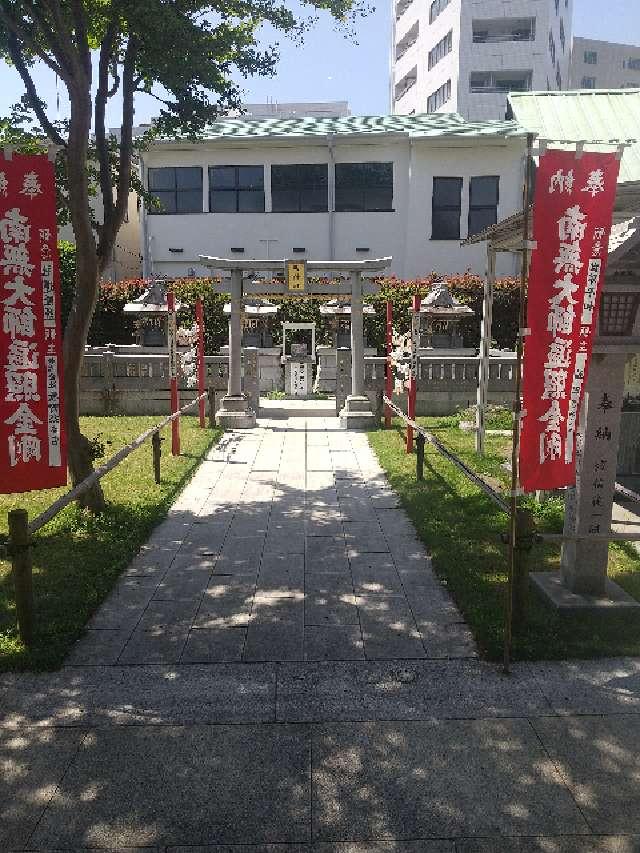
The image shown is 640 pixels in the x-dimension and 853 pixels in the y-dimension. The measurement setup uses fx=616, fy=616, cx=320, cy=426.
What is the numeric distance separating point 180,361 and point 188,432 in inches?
131

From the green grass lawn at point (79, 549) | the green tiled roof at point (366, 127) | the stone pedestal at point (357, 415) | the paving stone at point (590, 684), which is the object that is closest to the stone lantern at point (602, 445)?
the paving stone at point (590, 684)

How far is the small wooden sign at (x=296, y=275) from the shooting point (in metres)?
13.8

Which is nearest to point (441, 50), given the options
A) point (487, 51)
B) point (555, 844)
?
point (487, 51)

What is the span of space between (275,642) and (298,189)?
23.0 m

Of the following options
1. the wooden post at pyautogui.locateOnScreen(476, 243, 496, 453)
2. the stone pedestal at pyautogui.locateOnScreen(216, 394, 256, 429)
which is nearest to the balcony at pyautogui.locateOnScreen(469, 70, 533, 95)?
the stone pedestal at pyautogui.locateOnScreen(216, 394, 256, 429)

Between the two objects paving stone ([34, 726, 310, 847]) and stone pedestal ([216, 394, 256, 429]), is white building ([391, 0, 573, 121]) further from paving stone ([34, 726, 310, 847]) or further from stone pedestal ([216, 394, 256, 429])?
paving stone ([34, 726, 310, 847])

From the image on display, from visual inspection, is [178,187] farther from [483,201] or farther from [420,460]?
[420,460]

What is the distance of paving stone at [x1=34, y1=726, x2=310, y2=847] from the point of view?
3.27 meters

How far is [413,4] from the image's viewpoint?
158 feet

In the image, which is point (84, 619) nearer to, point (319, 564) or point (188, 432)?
point (319, 564)

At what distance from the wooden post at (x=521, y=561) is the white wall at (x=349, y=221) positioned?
21.2 m

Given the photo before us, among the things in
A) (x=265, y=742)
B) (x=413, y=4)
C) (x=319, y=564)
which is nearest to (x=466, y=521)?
(x=319, y=564)

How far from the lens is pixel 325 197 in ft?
82.2

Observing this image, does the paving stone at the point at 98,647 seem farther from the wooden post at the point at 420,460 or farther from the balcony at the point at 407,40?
the balcony at the point at 407,40
